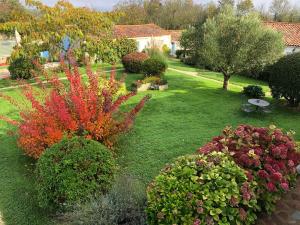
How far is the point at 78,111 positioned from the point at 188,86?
428 inches

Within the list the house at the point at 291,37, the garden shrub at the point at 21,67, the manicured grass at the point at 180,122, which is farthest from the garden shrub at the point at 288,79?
the house at the point at 291,37

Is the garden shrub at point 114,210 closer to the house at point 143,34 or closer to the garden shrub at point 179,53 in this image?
the house at point 143,34

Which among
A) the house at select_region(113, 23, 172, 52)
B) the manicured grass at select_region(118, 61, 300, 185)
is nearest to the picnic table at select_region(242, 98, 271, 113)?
the manicured grass at select_region(118, 61, 300, 185)

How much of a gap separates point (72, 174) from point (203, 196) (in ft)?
9.30

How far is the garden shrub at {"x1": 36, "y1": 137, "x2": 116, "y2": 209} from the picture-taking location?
5.92m

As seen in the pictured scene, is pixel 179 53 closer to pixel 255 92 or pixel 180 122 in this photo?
pixel 255 92

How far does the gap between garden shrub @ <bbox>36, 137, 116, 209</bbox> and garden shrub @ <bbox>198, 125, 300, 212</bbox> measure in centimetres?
228

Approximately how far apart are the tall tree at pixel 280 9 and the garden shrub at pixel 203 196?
55.5 metres

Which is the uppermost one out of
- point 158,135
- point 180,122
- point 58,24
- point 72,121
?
point 58,24

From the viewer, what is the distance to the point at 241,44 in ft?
49.5

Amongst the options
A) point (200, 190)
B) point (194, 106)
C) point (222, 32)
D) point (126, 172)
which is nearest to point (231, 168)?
point (200, 190)

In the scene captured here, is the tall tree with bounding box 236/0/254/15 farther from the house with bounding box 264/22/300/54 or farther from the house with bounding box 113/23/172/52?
the house with bounding box 113/23/172/52

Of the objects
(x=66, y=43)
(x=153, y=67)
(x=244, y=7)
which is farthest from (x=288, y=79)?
(x=244, y=7)

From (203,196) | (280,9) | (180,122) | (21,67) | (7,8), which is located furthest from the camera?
(280,9)
